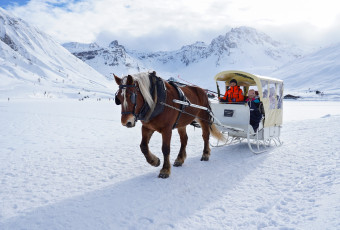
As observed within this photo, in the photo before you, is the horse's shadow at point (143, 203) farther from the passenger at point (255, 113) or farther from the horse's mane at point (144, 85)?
the passenger at point (255, 113)

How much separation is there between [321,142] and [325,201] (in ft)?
15.9

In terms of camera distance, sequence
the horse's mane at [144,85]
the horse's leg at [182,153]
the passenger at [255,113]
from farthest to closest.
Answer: the passenger at [255,113]
the horse's leg at [182,153]
the horse's mane at [144,85]

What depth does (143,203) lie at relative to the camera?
413 centimetres

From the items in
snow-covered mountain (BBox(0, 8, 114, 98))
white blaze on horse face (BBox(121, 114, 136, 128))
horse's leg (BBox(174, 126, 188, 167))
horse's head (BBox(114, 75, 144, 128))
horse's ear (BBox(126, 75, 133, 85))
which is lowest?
horse's leg (BBox(174, 126, 188, 167))

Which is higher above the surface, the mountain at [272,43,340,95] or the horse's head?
the mountain at [272,43,340,95]

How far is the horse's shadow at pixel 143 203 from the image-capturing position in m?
3.54

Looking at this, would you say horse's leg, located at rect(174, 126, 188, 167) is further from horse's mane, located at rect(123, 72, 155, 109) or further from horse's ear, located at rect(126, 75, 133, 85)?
horse's ear, located at rect(126, 75, 133, 85)

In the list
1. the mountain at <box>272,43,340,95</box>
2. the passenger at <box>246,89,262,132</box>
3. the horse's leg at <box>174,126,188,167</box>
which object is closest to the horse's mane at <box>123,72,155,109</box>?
the horse's leg at <box>174,126,188,167</box>

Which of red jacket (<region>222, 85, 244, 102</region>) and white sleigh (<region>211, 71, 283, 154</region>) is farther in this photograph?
red jacket (<region>222, 85, 244, 102</region>)

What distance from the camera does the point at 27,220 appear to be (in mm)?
3604

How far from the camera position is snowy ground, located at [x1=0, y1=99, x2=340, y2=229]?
3.57 metres

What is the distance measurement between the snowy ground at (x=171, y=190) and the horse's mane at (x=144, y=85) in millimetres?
1585

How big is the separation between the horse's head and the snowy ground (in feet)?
4.26

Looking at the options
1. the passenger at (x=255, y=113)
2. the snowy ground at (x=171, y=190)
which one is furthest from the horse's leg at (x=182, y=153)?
the passenger at (x=255, y=113)
